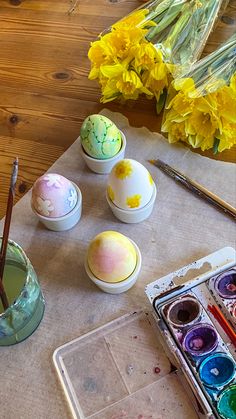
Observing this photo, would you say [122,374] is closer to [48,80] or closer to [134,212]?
[134,212]

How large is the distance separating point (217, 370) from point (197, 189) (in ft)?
0.88

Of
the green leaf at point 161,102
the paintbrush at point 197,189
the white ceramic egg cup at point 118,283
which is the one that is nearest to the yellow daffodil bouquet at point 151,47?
the green leaf at point 161,102

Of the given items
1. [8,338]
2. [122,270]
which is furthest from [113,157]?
[8,338]

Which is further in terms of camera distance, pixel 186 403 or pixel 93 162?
pixel 93 162

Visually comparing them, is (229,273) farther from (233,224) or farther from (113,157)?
(113,157)

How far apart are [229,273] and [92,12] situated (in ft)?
1.94

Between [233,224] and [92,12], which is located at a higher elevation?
[92,12]

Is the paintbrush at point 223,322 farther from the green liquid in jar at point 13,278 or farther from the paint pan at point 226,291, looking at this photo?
the green liquid in jar at point 13,278

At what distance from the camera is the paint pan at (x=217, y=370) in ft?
1.93

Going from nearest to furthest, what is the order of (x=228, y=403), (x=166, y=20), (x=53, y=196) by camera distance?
(x=228, y=403)
(x=53, y=196)
(x=166, y=20)

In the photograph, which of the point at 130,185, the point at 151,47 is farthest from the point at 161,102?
the point at 130,185

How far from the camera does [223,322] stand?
0.62 metres

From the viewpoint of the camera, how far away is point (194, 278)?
666 millimetres

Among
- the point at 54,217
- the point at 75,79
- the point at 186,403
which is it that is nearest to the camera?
the point at 186,403
